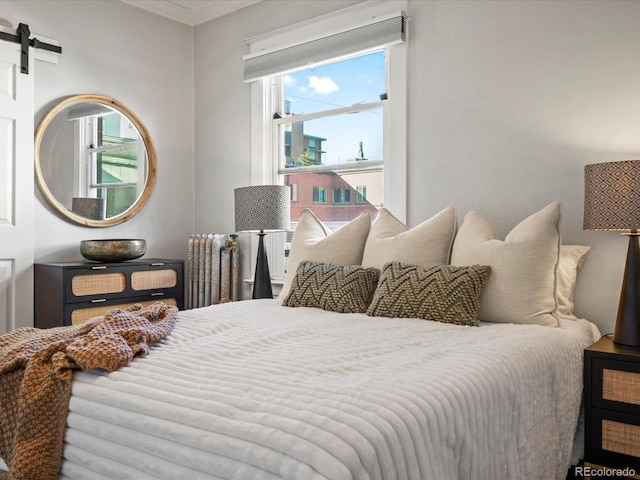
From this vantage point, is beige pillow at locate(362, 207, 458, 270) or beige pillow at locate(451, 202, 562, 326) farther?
beige pillow at locate(362, 207, 458, 270)

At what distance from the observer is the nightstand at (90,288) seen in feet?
10.3

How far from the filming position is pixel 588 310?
255 centimetres

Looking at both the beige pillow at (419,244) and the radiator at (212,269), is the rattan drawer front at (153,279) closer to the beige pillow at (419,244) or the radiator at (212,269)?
the radiator at (212,269)

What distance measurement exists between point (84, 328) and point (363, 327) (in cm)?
99

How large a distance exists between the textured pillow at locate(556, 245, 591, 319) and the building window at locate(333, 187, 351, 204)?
144 centimetres

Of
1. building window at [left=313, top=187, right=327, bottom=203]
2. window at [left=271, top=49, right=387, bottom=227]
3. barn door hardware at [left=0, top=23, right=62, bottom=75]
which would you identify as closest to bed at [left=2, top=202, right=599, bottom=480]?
window at [left=271, top=49, right=387, bottom=227]

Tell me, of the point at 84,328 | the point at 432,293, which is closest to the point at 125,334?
the point at 84,328

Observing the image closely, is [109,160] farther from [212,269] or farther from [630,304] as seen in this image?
[630,304]

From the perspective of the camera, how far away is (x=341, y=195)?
140 inches

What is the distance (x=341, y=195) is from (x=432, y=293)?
4.73 ft

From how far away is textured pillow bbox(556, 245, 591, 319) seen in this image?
2395mm

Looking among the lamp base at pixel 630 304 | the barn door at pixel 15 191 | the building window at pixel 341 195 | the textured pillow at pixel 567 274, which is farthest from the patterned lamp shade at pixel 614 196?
the barn door at pixel 15 191

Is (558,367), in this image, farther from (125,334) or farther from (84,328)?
(84,328)

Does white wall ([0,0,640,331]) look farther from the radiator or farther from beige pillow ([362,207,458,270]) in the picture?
beige pillow ([362,207,458,270])
